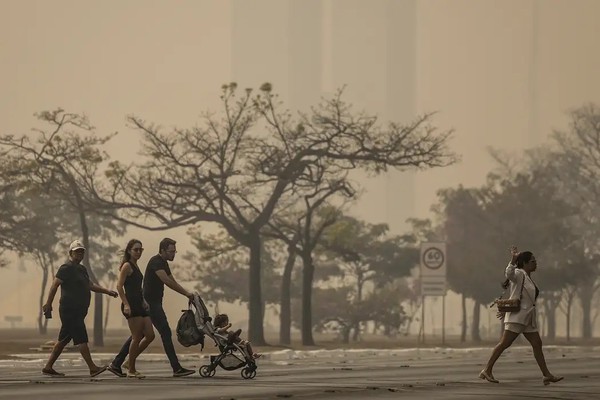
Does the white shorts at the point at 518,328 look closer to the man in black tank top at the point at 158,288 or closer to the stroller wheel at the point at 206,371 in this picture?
the stroller wheel at the point at 206,371

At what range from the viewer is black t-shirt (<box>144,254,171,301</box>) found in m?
25.0

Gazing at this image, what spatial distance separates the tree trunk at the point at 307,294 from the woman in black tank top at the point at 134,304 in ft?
111

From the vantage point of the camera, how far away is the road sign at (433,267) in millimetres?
53281

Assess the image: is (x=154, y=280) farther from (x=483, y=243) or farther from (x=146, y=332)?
(x=483, y=243)

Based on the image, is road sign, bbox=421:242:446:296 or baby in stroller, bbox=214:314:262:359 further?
road sign, bbox=421:242:446:296

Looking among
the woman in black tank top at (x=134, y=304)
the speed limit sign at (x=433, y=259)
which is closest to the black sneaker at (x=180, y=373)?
the woman in black tank top at (x=134, y=304)

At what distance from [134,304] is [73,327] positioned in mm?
998

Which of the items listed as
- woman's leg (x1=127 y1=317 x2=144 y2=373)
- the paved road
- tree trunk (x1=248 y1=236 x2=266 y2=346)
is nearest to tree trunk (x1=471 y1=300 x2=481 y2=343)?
tree trunk (x1=248 y1=236 x2=266 y2=346)

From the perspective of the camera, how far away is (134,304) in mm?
24719

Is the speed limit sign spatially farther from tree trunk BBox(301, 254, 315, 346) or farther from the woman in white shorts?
the woman in white shorts

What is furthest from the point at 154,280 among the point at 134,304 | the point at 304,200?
the point at 304,200

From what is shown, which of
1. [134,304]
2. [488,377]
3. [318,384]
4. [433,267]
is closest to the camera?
[318,384]

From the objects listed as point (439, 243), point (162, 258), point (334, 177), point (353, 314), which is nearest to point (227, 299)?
point (353, 314)

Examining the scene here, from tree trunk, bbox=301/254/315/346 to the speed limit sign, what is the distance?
612 centimetres
